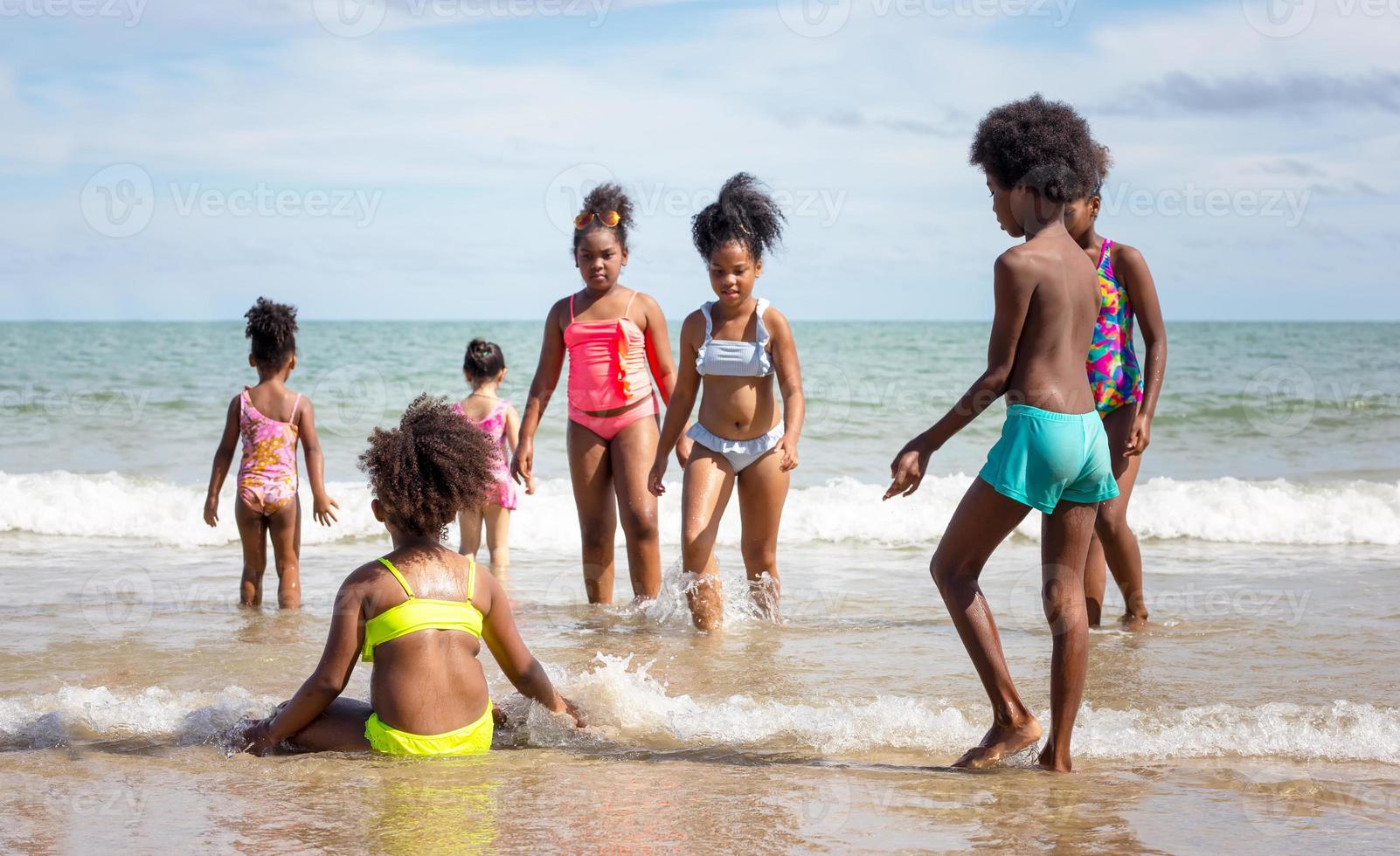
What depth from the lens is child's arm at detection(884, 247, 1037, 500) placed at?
354cm

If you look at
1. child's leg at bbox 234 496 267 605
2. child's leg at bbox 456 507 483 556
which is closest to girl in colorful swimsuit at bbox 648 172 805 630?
child's leg at bbox 456 507 483 556

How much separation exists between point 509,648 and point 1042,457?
1774 mm

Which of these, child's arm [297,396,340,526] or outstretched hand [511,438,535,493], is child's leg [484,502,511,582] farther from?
child's arm [297,396,340,526]

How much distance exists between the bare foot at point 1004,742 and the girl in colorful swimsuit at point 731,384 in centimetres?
238

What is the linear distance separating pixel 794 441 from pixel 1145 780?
2562 millimetres

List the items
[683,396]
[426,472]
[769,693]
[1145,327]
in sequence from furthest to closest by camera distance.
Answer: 1. [683,396]
2. [1145,327]
3. [769,693]
4. [426,472]

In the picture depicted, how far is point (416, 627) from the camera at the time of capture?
370cm

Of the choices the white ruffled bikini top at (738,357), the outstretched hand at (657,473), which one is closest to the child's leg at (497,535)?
the outstretched hand at (657,473)

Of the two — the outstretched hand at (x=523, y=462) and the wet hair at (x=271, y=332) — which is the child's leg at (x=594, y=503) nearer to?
the outstretched hand at (x=523, y=462)

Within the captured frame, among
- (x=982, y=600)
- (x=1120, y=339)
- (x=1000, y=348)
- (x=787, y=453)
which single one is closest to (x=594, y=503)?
(x=787, y=453)

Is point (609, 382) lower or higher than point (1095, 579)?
higher

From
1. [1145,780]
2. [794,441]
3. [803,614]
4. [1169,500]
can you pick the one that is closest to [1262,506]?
[1169,500]

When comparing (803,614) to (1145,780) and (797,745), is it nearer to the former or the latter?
(797,745)

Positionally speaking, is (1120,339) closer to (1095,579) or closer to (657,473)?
(1095,579)
